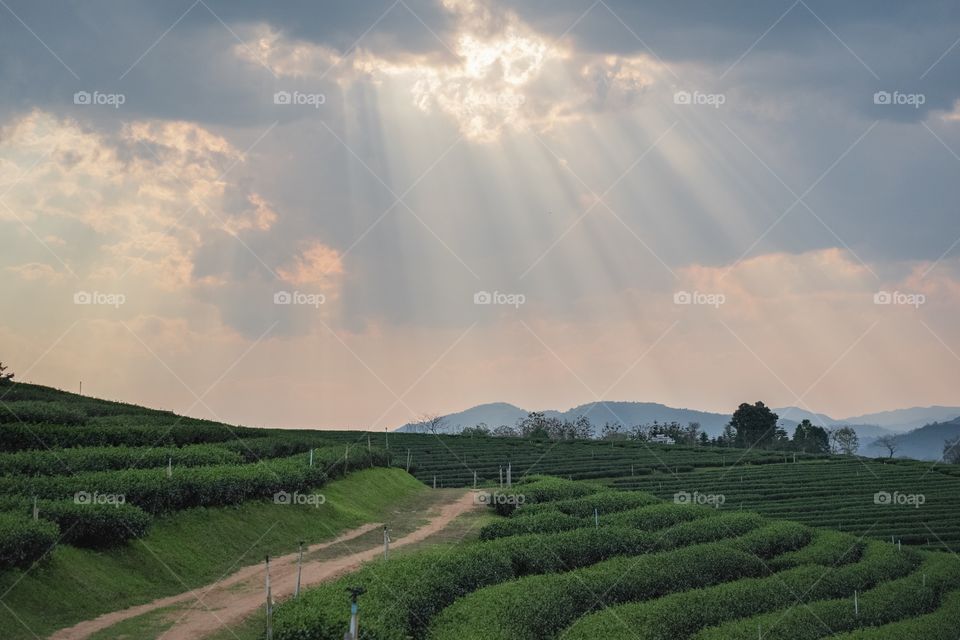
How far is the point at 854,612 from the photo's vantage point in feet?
107

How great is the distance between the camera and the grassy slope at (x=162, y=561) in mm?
22359

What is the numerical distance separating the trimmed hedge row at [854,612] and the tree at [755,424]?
120275 mm

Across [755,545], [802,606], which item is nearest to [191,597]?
[802,606]

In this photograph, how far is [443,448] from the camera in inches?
3612

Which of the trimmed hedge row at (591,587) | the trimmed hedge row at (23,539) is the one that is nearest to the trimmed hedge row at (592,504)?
the trimmed hedge row at (591,587)

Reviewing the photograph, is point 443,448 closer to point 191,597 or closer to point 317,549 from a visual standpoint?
point 317,549

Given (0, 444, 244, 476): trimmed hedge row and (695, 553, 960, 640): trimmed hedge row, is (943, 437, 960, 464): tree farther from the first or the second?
(0, 444, 244, 476): trimmed hedge row

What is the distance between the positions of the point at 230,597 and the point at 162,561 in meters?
3.22

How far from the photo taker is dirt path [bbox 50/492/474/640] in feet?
73.5

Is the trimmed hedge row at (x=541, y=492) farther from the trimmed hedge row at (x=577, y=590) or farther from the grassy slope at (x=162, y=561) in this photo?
the trimmed hedge row at (x=577, y=590)

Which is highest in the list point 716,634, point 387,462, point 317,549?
point 387,462

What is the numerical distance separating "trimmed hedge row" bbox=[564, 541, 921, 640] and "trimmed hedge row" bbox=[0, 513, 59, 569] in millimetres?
15147

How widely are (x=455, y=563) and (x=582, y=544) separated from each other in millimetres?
7773

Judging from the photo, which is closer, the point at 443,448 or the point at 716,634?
the point at 716,634
